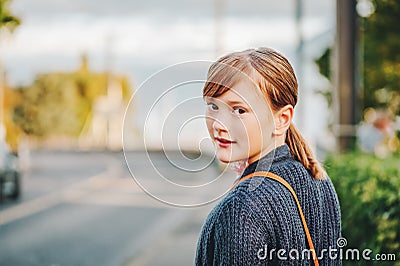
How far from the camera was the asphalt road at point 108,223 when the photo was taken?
239 centimetres

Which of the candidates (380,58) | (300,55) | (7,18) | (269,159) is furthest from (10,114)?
(269,159)

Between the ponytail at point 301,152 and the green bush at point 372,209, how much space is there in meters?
Answer: 1.79

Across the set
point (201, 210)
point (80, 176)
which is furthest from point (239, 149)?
point (80, 176)

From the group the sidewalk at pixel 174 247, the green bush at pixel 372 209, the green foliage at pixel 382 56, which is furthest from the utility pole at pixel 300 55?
the green bush at pixel 372 209

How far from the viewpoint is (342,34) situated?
416 inches

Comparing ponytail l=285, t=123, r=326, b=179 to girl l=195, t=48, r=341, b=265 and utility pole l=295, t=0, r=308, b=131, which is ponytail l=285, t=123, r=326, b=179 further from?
utility pole l=295, t=0, r=308, b=131

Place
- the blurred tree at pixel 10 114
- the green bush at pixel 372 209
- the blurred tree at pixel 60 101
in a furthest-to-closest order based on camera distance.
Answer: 1. the blurred tree at pixel 60 101
2. the blurred tree at pixel 10 114
3. the green bush at pixel 372 209

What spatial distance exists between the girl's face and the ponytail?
194mm

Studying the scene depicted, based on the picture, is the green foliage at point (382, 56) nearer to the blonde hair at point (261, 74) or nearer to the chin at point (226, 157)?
the blonde hair at point (261, 74)

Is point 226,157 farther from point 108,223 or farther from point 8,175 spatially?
point 8,175

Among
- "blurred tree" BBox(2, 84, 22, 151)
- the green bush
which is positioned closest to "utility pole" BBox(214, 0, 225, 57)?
"blurred tree" BBox(2, 84, 22, 151)

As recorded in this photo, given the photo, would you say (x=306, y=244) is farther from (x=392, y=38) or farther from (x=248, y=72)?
(x=392, y=38)

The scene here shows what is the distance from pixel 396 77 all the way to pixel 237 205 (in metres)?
13.1

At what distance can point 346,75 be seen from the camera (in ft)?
35.3
